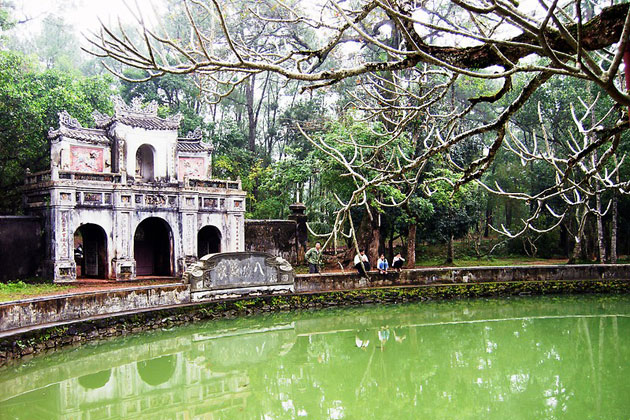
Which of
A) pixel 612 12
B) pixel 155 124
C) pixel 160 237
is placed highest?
pixel 155 124

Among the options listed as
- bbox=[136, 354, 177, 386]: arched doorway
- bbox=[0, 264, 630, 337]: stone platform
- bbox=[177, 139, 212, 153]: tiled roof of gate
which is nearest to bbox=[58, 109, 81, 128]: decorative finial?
bbox=[177, 139, 212, 153]: tiled roof of gate

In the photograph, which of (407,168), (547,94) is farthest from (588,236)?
(407,168)

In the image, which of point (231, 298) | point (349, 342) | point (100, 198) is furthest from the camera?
point (100, 198)

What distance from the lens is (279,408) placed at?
6121 mm

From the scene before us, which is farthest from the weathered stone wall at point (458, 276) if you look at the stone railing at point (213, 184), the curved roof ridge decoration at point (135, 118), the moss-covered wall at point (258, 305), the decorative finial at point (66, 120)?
the decorative finial at point (66, 120)

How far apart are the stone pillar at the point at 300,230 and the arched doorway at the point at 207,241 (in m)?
3.30

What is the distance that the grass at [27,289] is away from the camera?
11707mm

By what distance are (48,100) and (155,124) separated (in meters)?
3.69

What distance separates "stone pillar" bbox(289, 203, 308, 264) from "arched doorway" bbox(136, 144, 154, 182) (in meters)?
5.34

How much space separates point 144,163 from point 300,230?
6.09 meters

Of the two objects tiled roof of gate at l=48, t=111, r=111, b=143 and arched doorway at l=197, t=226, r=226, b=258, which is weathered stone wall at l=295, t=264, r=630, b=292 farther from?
tiled roof of gate at l=48, t=111, r=111, b=143

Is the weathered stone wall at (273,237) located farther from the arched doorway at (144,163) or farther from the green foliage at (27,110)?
the green foliage at (27,110)

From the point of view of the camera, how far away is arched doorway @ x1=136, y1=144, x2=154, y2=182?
55.4ft

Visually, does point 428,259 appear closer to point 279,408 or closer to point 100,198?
point 100,198
